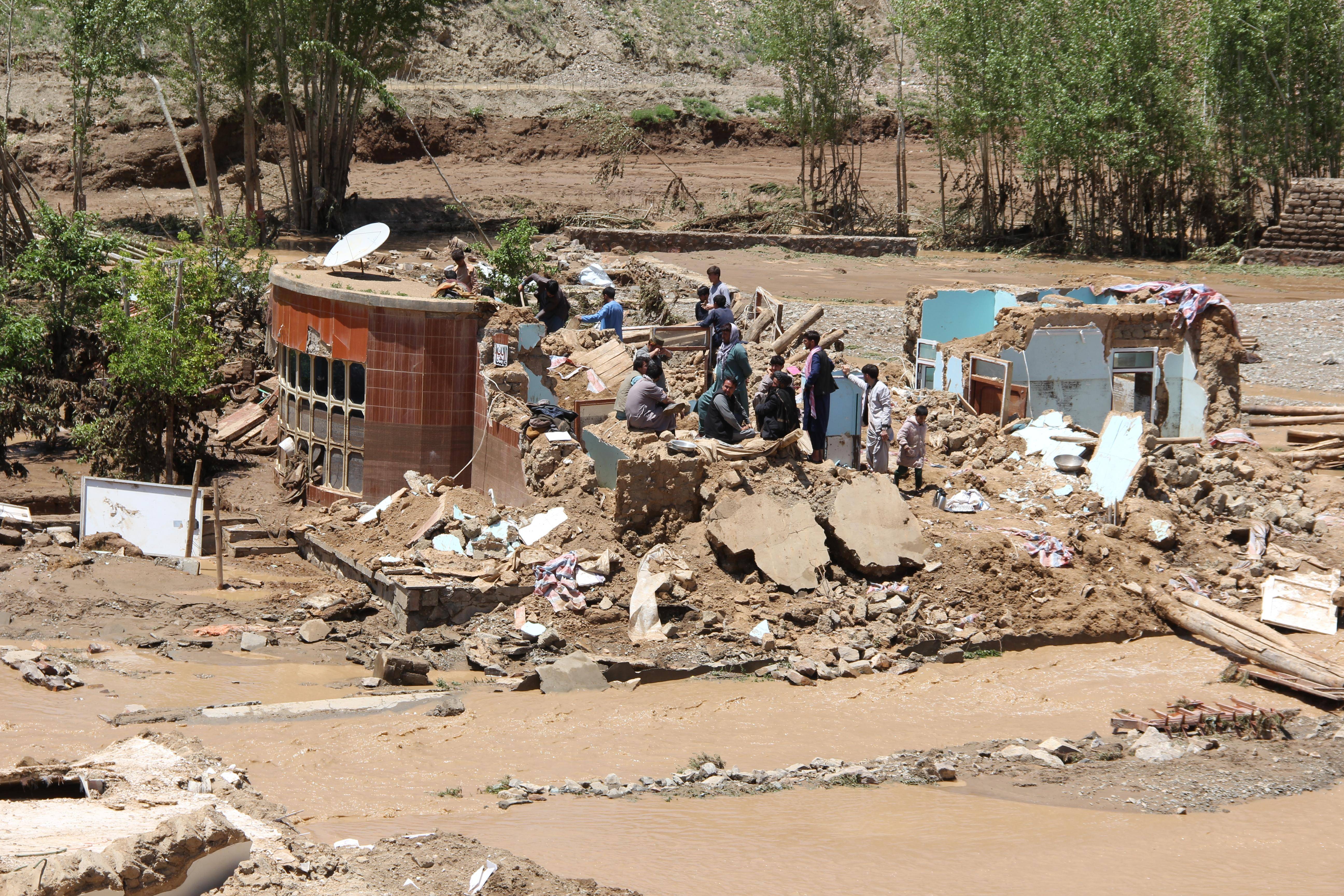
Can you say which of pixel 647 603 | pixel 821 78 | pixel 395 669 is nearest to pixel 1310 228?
pixel 821 78

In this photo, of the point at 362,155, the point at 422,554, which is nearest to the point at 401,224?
the point at 362,155

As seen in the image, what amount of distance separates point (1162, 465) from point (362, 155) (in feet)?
114

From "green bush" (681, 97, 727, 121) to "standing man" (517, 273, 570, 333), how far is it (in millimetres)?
32142

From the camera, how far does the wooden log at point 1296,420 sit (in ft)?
58.0

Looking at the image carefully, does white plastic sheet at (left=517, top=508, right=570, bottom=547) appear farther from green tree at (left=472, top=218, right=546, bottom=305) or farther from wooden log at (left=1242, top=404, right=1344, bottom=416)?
wooden log at (left=1242, top=404, right=1344, bottom=416)

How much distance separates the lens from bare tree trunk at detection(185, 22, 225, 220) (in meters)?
29.9

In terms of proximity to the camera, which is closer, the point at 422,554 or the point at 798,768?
the point at 798,768

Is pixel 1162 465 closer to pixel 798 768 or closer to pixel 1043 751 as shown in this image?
pixel 1043 751

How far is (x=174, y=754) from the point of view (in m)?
7.70

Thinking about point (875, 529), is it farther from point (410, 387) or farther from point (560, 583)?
point (410, 387)

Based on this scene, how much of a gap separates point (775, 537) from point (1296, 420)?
1015 centimetres

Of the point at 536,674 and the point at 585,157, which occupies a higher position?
the point at 585,157

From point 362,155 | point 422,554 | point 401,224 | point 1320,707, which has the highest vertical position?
point 362,155

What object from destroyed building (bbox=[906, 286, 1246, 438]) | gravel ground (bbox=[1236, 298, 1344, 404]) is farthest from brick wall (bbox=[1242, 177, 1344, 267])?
destroyed building (bbox=[906, 286, 1246, 438])
